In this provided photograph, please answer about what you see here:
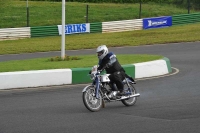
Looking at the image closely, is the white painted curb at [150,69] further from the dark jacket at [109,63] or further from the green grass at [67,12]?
the green grass at [67,12]

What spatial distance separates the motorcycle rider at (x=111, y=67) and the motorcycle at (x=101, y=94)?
108 mm

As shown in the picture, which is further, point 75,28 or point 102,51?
point 75,28

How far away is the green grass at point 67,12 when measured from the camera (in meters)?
39.7

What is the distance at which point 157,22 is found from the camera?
38.2 meters

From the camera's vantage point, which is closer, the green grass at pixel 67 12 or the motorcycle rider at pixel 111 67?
the motorcycle rider at pixel 111 67

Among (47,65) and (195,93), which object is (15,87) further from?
(195,93)

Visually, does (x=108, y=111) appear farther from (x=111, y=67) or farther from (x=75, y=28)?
(x=75, y=28)

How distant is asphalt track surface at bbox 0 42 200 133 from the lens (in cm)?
982

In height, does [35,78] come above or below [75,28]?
below

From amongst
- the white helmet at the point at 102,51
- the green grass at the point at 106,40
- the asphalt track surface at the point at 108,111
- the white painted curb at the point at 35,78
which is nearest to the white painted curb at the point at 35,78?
the white painted curb at the point at 35,78

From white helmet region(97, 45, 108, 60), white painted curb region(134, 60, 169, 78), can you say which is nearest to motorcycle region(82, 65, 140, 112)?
white helmet region(97, 45, 108, 60)

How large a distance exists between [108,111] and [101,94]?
16.6 inches

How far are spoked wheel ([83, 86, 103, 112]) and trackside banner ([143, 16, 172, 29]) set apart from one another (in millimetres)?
26503

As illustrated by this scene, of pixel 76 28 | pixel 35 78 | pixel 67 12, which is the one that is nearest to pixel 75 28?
pixel 76 28
